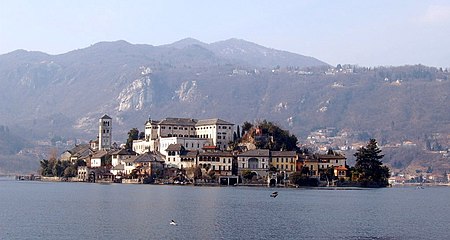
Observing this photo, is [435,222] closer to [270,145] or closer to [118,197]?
[118,197]

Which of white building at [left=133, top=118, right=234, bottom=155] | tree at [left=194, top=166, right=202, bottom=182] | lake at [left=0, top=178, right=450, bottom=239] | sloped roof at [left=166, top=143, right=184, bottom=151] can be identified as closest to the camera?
lake at [left=0, top=178, right=450, bottom=239]

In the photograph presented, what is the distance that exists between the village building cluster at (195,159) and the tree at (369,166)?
319 centimetres

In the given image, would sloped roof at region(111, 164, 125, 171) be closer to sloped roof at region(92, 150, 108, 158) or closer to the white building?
the white building

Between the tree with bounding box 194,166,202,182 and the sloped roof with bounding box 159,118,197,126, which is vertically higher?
the sloped roof with bounding box 159,118,197,126

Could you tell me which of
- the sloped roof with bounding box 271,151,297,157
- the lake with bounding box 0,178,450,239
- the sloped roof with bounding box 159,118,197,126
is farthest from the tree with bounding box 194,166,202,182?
the lake with bounding box 0,178,450,239

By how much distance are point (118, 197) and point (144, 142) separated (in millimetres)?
70124

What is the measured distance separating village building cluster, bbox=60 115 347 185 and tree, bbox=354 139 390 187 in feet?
10.5

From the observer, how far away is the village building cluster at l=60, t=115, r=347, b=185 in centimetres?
15800

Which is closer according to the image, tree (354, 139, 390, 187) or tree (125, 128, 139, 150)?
tree (354, 139, 390, 187)

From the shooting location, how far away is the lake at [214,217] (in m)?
68.6

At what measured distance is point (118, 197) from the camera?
370 ft

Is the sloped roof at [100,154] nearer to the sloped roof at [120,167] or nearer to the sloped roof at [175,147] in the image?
the sloped roof at [120,167]

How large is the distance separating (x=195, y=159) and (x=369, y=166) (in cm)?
3109

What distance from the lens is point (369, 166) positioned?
162 m
